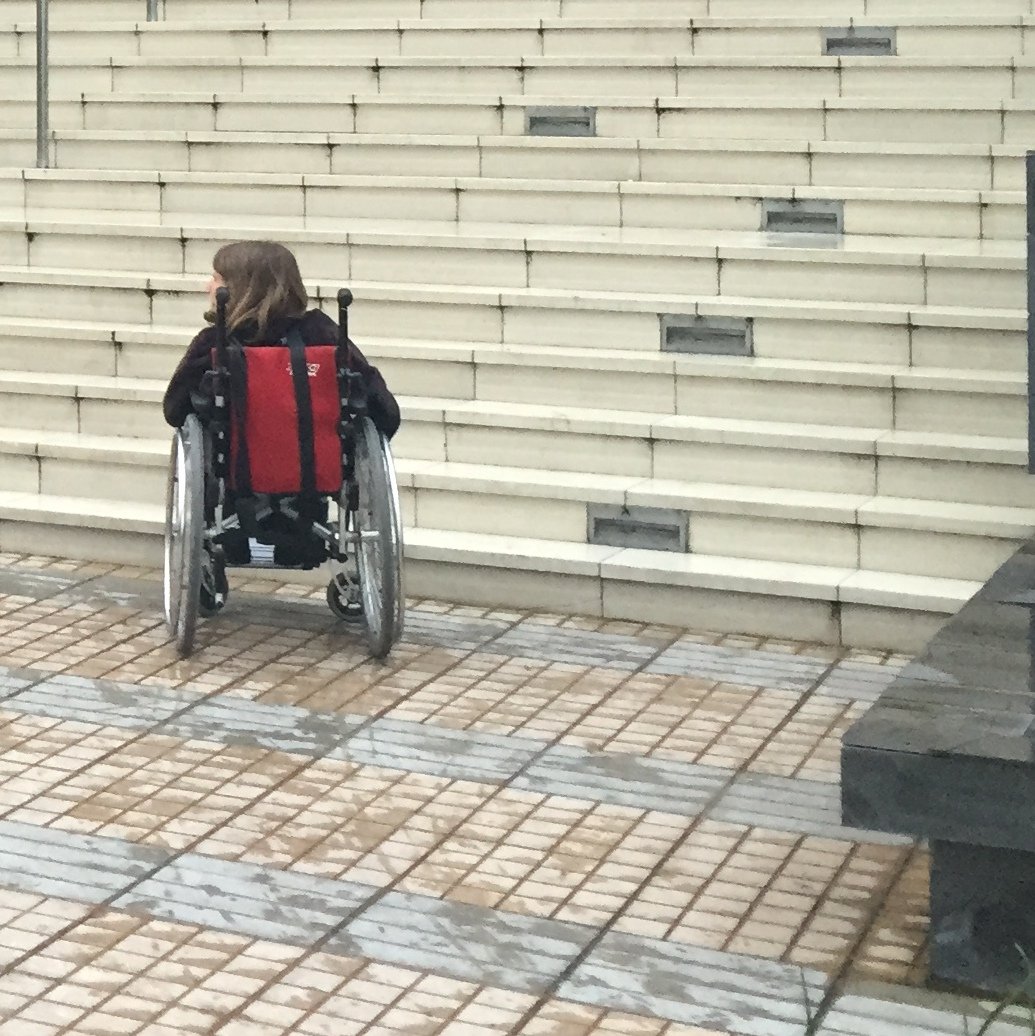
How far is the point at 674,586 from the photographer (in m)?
6.70

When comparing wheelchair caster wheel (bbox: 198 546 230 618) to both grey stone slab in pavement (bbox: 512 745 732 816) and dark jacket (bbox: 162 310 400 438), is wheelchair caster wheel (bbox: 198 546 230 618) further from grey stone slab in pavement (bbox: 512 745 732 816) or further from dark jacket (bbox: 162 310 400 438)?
grey stone slab in pavement (bbox: 512 745 732 816)

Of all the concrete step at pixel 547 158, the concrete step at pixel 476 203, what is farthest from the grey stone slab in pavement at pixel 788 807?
the concrete step at pixel 547 158

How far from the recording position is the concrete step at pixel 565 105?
8234mm

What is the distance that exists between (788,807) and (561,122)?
445 centimetres

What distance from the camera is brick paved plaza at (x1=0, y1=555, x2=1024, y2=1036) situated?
414cm

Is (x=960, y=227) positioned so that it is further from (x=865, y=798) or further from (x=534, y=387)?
(x=865, y=798)

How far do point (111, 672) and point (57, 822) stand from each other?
1.19 meters

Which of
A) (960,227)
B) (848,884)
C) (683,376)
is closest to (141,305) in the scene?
(683,376)

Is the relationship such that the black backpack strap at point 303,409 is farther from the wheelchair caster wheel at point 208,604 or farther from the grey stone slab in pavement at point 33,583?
the grey stone slab in pavement at point 33,583

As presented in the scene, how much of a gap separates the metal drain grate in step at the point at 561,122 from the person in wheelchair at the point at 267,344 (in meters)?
2.94

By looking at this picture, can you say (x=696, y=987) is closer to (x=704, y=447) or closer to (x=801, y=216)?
(x=704, y=447)

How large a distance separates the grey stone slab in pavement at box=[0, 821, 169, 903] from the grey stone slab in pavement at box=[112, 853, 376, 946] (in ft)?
0.21

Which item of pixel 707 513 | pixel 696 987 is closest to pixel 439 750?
pixel 696 987

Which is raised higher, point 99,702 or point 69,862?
point 99,702
